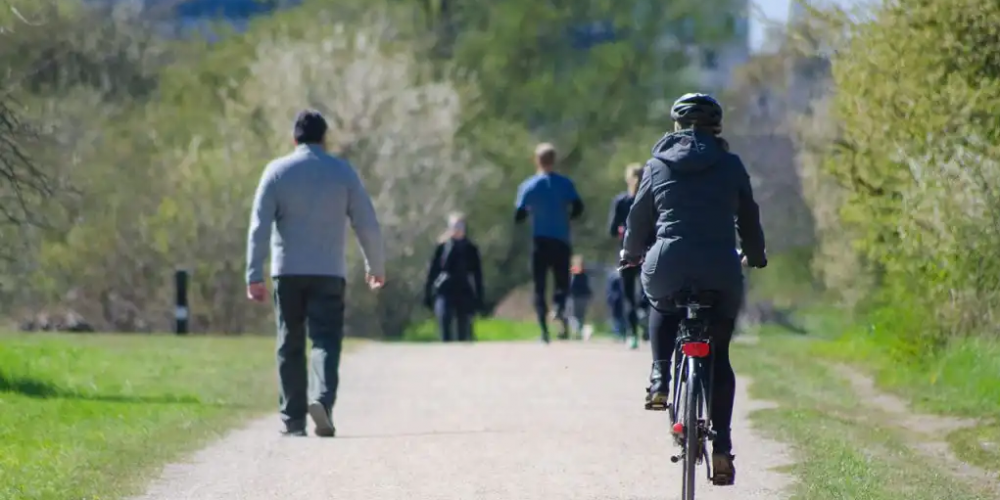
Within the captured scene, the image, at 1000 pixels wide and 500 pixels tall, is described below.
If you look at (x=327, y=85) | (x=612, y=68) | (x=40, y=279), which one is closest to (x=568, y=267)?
(x=40, y=279)

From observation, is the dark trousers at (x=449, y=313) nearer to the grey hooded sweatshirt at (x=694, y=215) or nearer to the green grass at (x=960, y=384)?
the green grass at (x=960, y=384)

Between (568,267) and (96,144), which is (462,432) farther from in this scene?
(96,144)

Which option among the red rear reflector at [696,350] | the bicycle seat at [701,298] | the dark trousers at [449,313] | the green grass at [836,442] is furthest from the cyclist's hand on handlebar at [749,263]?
the dark trousers at [449,313]

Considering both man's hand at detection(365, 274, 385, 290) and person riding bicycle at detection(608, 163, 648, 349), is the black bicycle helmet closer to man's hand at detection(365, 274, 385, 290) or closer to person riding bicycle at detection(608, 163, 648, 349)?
man's hand at detection(365, 274, 385, 290)

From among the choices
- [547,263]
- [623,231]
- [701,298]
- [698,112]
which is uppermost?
[698,112]

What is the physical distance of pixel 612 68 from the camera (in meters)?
54.5

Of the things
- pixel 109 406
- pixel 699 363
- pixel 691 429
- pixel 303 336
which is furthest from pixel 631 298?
pixel 691 429

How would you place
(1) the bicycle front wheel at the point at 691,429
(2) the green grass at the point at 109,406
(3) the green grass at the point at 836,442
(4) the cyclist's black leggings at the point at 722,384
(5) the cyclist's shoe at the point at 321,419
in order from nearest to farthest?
(1) the bicycle front wheel at the point at 691,429
(4) the cyclist's black leggings at the point at 722,384
(3) the green grass at the point at 836,442
(2) the green grass at the point at 109,406
(5) the cyclist's shoe at the point at 321,419

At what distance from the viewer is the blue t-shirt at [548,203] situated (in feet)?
68.5

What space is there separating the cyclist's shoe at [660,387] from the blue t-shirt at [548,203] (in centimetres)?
1140

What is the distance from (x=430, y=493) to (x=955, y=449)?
3.59 metres

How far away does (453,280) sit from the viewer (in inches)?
1118

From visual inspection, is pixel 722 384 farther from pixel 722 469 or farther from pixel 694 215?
pixel 694 215

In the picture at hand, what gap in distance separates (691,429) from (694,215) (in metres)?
0.88
